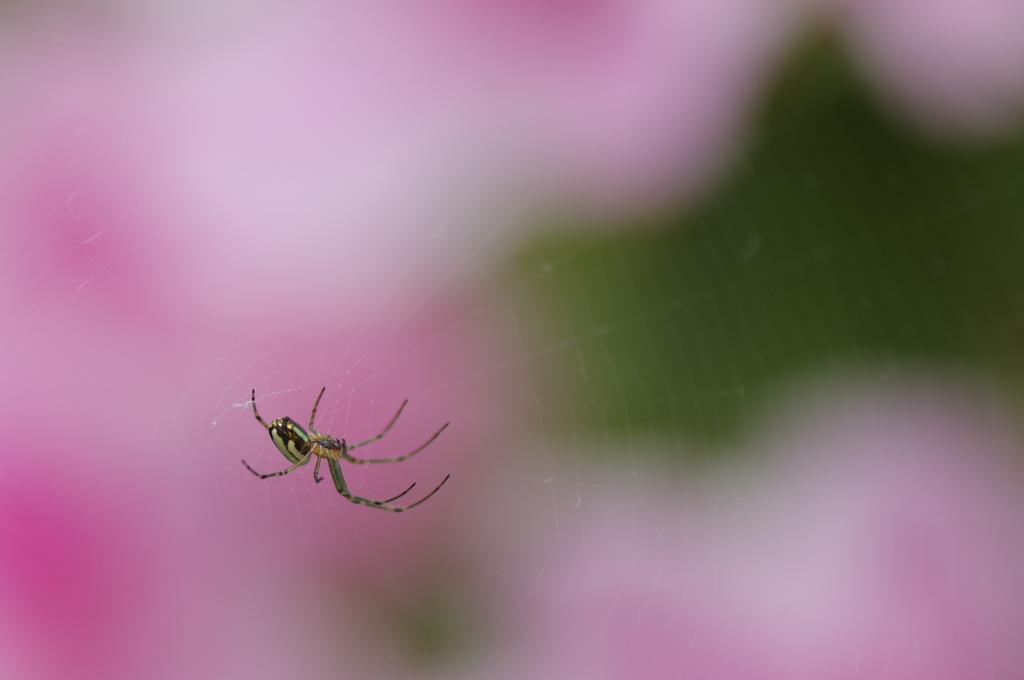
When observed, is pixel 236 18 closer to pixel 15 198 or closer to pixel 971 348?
pixel 15 198

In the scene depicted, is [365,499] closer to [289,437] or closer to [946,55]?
[289,437]

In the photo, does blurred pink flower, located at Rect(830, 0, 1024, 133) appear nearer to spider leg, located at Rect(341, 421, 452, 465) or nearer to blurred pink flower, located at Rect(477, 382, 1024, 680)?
blurred pink flower, located at Rect(477, 382, 1024, 680)

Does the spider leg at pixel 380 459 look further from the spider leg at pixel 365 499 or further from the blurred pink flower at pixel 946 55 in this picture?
the blurred pink flower at pixel 946 55

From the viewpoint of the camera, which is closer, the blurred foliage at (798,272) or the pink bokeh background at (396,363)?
the pink bokeh background at (396,363)

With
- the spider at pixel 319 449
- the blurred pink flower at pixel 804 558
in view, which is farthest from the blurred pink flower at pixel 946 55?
the spider at pixel 319 449

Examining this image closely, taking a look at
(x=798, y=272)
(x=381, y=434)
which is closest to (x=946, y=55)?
(x=798, y=272)

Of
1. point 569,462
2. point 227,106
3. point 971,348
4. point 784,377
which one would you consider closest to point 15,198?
point 227,106
